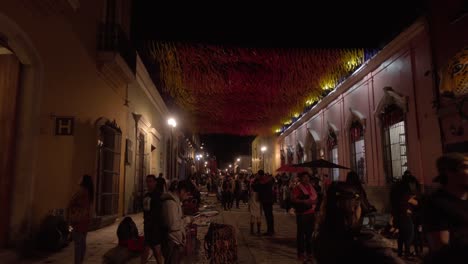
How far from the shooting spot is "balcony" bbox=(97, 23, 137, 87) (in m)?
10.9

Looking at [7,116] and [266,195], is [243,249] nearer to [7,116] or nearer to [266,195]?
[266,195]

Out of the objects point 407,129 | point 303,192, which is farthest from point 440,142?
point 303,192

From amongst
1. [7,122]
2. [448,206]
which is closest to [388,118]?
[448,206]

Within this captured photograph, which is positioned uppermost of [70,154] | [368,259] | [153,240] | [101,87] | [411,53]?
[411,53]

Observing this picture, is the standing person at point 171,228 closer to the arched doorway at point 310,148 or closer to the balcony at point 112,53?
the balcony at point 112,53

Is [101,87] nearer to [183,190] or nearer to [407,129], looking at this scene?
[183,190]

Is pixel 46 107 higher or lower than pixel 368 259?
higher

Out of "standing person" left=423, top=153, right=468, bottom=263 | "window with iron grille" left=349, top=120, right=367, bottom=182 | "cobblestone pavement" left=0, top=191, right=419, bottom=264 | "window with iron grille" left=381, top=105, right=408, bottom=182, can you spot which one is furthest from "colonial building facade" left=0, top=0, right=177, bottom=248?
"window with iron grille" left=349, top=120, right=367, bottom=182

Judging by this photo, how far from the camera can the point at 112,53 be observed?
1093 cm

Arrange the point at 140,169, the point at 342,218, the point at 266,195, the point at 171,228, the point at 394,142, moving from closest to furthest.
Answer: the point at 342,218 → the point at 171,228 → the point at 266,195 → the point at 394,142 → the point at 140,169

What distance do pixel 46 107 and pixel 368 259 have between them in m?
7.54

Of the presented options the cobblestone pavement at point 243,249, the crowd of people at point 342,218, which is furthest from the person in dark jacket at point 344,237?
the cobblestone pavement at point 243,249

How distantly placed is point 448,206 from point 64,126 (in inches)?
296

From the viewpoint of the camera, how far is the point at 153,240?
5.27 meters
